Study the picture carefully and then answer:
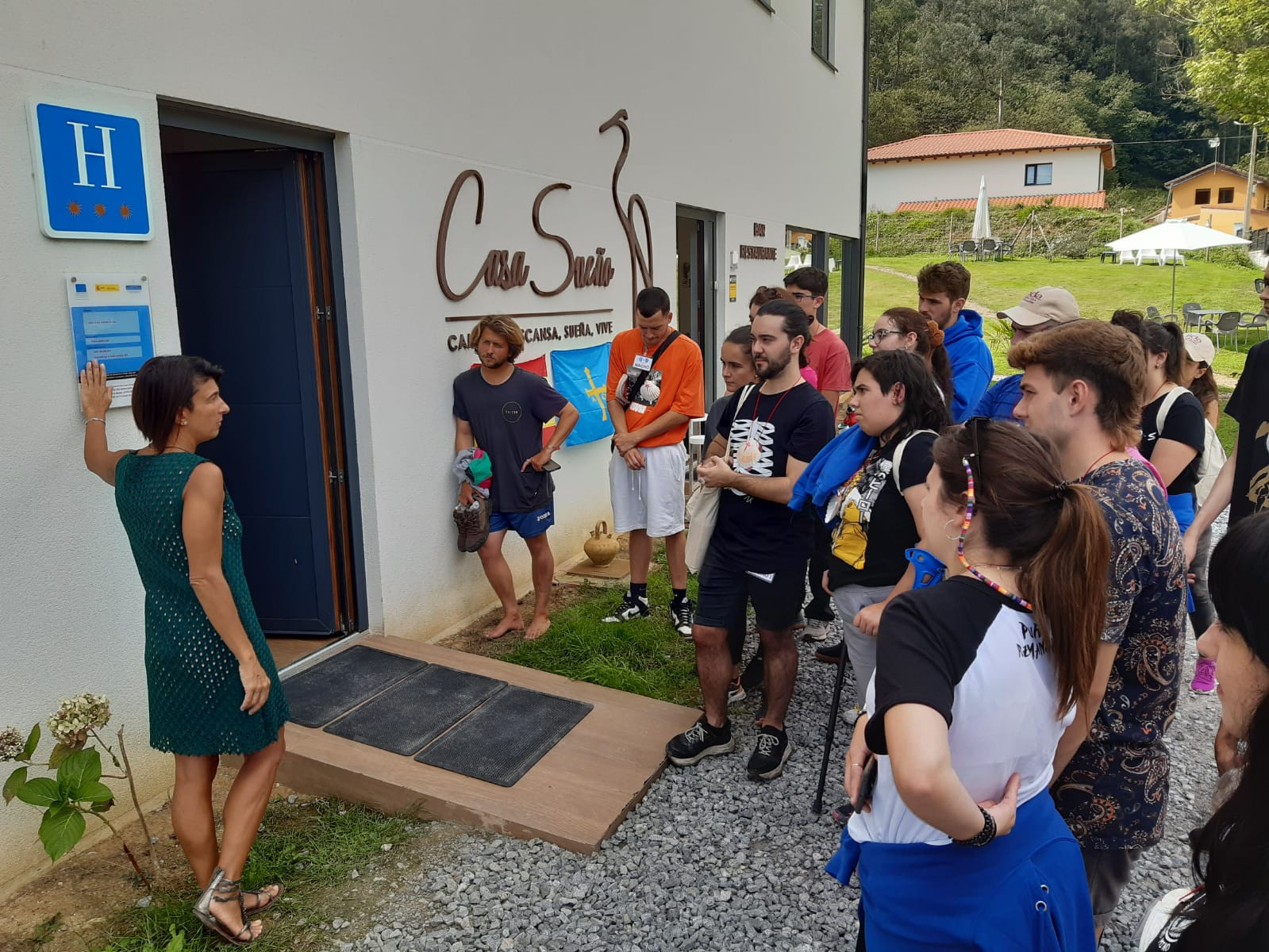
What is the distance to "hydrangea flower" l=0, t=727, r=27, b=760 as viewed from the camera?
259 cm

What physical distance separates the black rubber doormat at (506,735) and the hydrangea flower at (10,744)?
1.35 metres

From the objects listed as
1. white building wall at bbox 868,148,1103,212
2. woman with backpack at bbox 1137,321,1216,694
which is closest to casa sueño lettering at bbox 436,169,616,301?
woman with backpack at bbox 1137,321,1216,694

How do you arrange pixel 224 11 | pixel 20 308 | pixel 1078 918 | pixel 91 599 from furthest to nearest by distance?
pixel 224 11 → pixel 91 599 → pixel 20 308 → pixel 1078 918

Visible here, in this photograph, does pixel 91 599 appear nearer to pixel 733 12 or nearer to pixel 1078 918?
pixel 1078 918

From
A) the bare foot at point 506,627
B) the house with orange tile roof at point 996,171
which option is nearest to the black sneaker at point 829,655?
the bare foot at point 506,627

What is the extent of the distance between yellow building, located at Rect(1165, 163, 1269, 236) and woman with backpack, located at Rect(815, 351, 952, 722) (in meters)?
50.3

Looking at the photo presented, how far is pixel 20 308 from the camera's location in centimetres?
290

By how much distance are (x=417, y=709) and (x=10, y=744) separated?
1595 mm

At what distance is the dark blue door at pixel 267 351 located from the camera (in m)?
4.26

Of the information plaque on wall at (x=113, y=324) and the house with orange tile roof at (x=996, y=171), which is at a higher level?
the house with orange tile roof at (x=996, y=171)

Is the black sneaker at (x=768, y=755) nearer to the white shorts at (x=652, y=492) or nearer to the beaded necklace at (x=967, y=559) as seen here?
the white shorts at (x=652, y=492)

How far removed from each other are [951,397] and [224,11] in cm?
358

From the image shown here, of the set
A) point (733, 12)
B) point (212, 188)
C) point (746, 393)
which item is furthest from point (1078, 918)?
point (733, 12)

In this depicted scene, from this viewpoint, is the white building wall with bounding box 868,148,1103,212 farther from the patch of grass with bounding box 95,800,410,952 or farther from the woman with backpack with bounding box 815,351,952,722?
the patch of grass with bounding box 95,800,410,952
